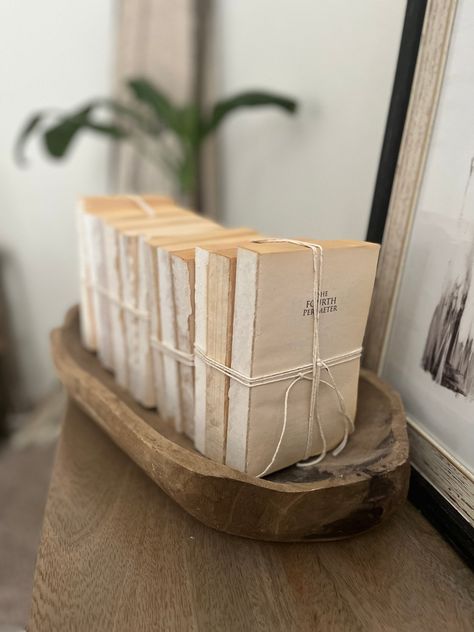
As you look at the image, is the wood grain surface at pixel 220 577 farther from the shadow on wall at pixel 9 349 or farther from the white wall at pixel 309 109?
the shadow on wall at pixel 9 349

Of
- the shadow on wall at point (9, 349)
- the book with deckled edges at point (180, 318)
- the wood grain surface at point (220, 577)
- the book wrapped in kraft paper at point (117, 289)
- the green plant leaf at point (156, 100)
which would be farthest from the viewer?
the shadow on wall at point (9, 349)

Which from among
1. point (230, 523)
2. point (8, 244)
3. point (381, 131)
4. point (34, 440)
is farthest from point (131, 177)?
point (230, 523)

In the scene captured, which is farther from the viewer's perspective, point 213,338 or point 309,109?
point 309,109

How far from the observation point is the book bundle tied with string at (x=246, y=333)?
1.38 feet

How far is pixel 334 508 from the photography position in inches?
16.7

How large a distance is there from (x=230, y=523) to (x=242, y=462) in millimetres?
57

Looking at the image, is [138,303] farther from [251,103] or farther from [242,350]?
[251,103]

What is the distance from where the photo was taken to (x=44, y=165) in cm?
130

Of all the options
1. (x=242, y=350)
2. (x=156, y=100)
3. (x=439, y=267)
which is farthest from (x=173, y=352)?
(x=156, y=100)

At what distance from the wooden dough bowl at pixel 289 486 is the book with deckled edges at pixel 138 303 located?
0.09 metres

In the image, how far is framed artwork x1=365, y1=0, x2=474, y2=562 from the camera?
45cm

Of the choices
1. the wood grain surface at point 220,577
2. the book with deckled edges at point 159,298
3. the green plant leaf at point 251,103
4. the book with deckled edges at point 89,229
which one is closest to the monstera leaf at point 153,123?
the green plant leaf at point 251,103

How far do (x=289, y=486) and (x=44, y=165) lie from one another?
1.19 meters

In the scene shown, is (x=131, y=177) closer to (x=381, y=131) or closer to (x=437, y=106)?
(x=381, y=131)
